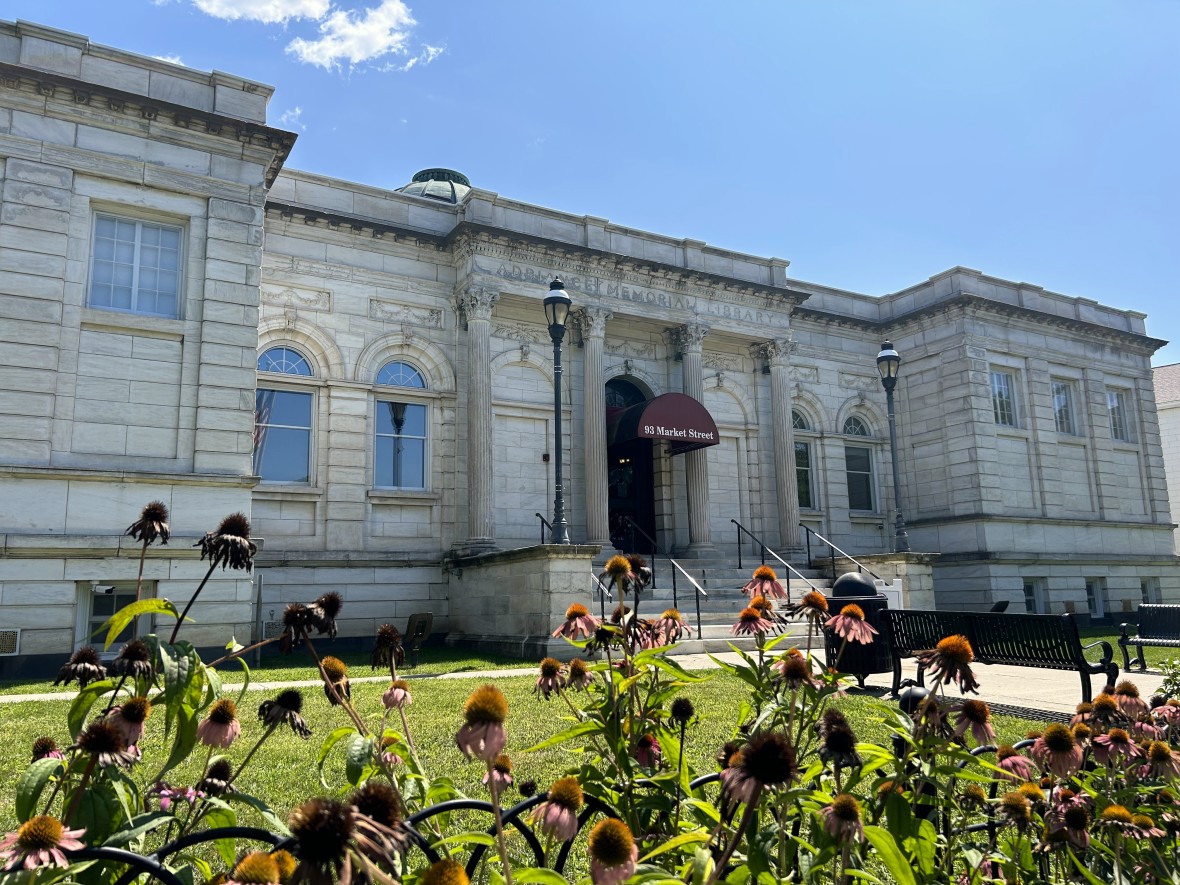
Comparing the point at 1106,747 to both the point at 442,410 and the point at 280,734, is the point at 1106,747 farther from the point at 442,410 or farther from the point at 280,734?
the point at 442,410

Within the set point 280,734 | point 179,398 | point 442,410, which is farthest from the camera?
point 442,410

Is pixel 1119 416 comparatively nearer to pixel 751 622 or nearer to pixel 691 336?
pixel 691 336

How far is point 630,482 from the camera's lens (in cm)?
2456

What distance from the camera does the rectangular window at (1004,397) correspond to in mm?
28172

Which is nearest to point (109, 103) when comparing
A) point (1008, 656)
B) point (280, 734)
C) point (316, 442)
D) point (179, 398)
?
point (179, 398)

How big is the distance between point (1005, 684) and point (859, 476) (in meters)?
17.1

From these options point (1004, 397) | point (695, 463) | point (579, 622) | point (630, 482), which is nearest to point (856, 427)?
point (1004, 397)

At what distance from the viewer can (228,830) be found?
6.68ft

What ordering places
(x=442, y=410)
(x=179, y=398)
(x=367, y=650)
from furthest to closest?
(x=442, y=410)
(x=367, y=650)
(x=179, y=398)

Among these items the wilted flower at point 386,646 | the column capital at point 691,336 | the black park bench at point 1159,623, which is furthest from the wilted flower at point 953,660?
the column capital at point 691,336

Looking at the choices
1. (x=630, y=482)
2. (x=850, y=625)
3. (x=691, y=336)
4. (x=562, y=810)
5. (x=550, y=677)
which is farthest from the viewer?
(x=630, y=482)

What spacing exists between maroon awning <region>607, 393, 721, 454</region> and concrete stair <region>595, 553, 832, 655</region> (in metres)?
3.15

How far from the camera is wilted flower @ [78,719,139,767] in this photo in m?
2.05

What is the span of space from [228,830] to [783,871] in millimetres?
1393
